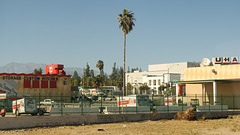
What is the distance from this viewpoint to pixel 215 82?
47656mm

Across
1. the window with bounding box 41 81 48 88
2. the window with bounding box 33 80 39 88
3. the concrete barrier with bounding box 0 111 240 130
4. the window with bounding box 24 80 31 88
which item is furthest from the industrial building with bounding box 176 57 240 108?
the window with bounding box 24 80 31 88

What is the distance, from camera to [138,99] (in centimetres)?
3681

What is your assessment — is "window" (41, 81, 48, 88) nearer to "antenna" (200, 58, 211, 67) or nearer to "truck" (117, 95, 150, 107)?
"antenna" (200, 58, 211, 67)

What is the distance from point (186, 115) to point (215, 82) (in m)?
15.8

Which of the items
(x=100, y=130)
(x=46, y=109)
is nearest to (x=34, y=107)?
(x=46, y=109)

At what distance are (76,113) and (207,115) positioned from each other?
53.7 ft

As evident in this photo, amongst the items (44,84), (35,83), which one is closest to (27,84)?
(35,83)

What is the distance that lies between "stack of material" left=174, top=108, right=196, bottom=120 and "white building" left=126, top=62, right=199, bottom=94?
74.5 meters

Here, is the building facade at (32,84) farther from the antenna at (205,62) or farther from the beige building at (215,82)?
the antenna at (205,62)

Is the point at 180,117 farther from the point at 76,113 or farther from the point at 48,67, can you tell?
the point at 48,67

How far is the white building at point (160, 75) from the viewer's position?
132 m

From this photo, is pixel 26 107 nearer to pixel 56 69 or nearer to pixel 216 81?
pixel 216 81

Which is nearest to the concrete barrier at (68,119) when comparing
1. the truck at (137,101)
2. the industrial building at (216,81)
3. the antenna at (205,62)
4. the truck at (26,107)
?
the truck at (26,107)

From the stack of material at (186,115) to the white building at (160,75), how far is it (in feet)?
244
